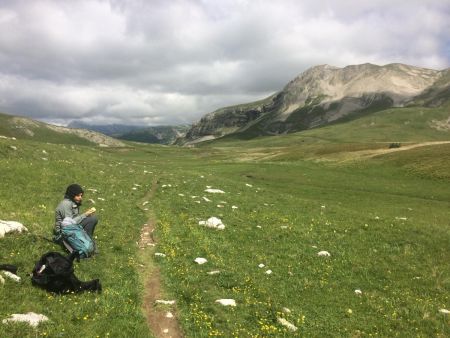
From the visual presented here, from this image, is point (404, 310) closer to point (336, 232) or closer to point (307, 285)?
point (307, 285)

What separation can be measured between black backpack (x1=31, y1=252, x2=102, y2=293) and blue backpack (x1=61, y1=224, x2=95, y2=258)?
332cm

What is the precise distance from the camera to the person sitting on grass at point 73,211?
19109 millimetres

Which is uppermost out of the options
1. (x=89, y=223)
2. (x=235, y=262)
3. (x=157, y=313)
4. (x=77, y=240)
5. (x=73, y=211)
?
(x=73, y=211)

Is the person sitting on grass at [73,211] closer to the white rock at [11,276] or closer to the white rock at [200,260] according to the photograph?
the white rock at [11,276]

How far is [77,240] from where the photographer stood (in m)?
18.0

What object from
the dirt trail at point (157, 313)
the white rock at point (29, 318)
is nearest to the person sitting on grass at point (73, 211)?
the dirt trail at point (157, 313)

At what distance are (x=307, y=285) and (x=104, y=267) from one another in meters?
9.65

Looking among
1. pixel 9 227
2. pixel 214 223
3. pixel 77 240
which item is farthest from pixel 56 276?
pixel 214 223

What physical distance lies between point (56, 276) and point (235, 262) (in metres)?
9.63

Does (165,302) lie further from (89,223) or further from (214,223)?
(214,223)

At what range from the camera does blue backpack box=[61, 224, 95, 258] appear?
18.0 metres

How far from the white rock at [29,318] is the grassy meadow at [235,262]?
0.78 ft

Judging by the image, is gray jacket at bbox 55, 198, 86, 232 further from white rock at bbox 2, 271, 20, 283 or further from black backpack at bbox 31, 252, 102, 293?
white rock at bbox 2, 271, 20, 283

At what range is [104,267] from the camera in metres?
17.6
